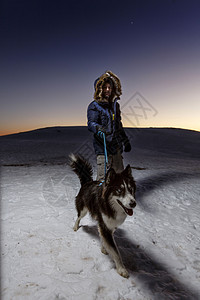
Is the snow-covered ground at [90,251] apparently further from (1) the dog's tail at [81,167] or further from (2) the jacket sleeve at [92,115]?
(2) the jacket sleeve at [92,115]

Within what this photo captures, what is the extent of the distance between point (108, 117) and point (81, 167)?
113 centimetres

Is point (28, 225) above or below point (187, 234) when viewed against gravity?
above

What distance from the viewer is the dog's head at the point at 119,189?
231 centimetres

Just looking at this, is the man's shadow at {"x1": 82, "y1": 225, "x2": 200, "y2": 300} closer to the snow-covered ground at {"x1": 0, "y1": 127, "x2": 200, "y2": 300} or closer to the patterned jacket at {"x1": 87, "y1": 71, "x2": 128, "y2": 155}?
the snow-covered ground at {"x1": 0, "y1": 127, "x2": 200, "y2": 300}

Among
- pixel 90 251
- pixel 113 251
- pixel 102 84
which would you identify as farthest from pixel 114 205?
pixel 102 84

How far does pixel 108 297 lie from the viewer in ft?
6.95

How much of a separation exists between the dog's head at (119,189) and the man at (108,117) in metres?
1.13

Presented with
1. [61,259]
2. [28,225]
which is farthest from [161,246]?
[28,225]

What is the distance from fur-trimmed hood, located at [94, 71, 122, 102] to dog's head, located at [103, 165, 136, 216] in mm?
1787

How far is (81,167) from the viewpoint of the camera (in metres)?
3.57

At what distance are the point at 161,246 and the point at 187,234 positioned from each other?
779 millimetres

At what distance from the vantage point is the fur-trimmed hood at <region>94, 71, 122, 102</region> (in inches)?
141

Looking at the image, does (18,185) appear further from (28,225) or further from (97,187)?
(97,187)

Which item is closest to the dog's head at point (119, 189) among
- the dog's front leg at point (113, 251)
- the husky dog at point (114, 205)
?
the husky dog at point (114, 205)
